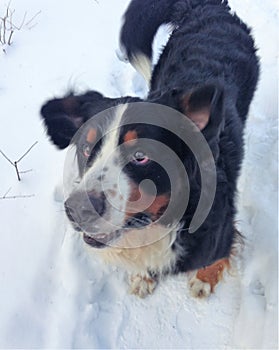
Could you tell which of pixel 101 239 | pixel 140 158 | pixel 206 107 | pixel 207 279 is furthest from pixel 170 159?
pixel 207 279

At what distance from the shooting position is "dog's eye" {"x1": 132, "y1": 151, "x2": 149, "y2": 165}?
2.00 meters

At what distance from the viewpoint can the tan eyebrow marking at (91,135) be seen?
210cm

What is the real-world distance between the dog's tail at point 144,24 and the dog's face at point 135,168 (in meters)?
1.23

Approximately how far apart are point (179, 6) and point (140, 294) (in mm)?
1902

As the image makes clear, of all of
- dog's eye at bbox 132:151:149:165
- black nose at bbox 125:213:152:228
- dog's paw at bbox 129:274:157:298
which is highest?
dog's eye at bbox 132:151:149:165

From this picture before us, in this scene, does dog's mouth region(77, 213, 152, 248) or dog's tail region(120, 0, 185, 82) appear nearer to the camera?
dog's mouth region(77, 213, 152, 248)

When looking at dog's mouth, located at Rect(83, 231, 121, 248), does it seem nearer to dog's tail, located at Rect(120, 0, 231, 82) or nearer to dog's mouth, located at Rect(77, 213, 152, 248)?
dog's mouth, located at Rect(77, 213, 152, 248)

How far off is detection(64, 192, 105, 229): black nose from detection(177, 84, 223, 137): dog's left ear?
1.70ft

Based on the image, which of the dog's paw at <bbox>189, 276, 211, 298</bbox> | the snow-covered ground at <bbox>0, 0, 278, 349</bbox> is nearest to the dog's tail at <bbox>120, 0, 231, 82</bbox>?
the snow-covered ground at <bbox>0, 0, 278, 349</bbox>

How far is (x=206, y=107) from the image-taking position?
2.02 m

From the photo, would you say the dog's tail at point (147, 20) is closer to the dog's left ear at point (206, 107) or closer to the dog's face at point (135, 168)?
the dog's face at point (135, 168)

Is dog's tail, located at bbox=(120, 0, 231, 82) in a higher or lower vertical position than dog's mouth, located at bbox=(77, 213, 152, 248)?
higher

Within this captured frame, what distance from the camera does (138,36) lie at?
334cm

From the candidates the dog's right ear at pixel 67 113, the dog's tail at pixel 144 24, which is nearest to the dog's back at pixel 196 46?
the dog's tail at pixel 144 24
